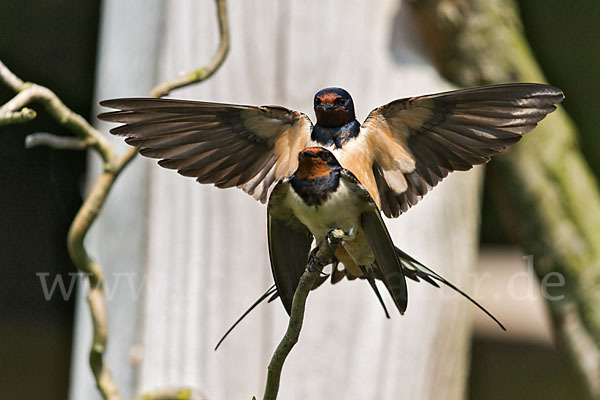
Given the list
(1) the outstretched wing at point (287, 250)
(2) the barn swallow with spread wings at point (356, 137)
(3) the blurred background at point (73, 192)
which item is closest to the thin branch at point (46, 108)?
(2) the barn swallow with spread wings at point (356, 137)

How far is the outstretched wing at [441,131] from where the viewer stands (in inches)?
27.5

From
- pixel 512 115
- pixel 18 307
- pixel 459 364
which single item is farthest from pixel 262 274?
pixel 18 307

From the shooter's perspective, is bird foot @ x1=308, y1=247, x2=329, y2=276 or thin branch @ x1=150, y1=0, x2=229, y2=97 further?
thin branch @ x1=150, y1=0, x2=229, y2=97

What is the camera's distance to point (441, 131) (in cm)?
78

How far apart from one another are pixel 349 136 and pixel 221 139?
12cm

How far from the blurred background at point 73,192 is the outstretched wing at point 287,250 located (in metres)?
1.57

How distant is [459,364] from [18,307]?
2.21 m

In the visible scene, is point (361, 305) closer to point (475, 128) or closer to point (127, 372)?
point (127, 372)

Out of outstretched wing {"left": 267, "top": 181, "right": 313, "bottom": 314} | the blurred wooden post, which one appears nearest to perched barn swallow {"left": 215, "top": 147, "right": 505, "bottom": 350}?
outstretched wing {"left": 267, "top": 181, "right": 313, "bottom": 314}

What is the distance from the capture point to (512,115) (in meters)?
0.72

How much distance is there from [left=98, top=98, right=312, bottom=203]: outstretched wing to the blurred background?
4.92 feet

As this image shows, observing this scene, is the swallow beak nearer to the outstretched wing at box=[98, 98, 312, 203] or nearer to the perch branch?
the outstretched wing at box=[98, 98, 312, 203]

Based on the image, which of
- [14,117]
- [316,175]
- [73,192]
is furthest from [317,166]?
[73,192]

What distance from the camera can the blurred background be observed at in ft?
8.20
